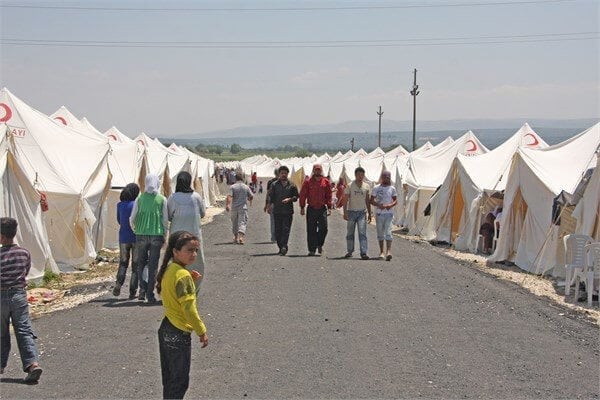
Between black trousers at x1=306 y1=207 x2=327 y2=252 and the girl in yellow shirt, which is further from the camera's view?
black trousers at x1=306 y1=207 x2=327 y2=252

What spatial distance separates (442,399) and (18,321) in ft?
13.2

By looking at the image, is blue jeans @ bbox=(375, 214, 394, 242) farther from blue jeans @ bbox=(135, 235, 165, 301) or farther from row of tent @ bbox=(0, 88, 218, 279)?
blue jeans @ bbox=(135, 235, 165, 301)

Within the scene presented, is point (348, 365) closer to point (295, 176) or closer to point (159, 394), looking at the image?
point (159, 394)

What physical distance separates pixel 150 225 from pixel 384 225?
272 inches

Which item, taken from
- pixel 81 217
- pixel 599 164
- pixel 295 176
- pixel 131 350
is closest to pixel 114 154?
pixel 81 217

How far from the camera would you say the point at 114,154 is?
25047 millimetres

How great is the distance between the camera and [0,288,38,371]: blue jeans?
745 centimetres

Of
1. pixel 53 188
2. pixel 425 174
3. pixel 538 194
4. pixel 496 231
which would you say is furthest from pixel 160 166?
pixel 538 194

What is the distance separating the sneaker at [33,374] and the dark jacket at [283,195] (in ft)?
33.7

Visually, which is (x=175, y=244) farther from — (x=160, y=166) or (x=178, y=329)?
(x=160, y=166)

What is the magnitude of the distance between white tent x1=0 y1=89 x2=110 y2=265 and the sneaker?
745 centimetres

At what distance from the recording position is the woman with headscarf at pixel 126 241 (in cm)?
1208

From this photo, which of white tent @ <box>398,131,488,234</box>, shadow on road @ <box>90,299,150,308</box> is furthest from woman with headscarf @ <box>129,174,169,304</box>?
white tent @ <box>398,131,488,234</box>

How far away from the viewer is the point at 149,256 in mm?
11625
